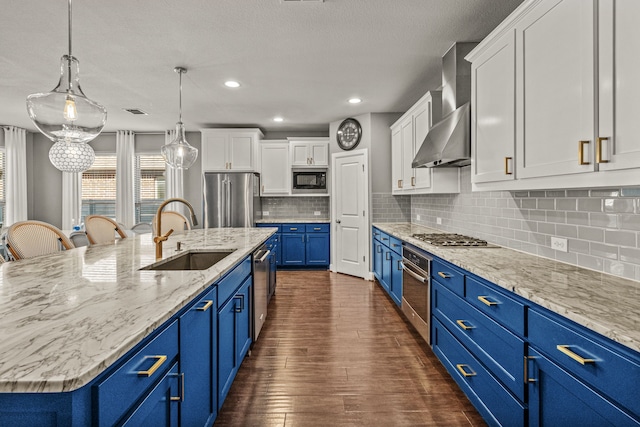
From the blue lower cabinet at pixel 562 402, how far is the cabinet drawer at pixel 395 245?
2.18 m

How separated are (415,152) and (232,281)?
2790 millimetres

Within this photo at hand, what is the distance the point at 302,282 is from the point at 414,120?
282 cm

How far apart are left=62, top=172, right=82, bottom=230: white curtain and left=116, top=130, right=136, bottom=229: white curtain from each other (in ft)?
2.73

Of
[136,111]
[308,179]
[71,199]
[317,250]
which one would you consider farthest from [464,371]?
[71,199]

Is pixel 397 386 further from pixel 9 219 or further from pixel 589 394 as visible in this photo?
pixel 9 219

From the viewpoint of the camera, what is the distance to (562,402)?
1197 mm

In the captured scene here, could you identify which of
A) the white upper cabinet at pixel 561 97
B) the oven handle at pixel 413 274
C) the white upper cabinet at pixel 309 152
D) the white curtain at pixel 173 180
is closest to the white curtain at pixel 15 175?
the white curtain at pixel 173 180

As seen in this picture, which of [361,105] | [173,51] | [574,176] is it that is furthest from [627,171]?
[361,105]

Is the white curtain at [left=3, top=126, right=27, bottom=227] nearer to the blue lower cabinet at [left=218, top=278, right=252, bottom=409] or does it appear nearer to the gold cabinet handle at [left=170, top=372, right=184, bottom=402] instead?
the blue lower cabinet at [left=218, top=278, right=252, bottom=409]

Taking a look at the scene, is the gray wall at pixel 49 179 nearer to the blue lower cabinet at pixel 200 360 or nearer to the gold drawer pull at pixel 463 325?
the blue lower cabinet at pixel 200 360

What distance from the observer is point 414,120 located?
393 cm

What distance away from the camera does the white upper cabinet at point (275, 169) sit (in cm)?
628

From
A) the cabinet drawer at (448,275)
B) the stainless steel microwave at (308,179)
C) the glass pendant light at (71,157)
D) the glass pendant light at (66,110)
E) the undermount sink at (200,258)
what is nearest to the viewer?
the glass pendant light at (66,110)

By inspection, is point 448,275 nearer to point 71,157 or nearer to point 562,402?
point 562,402
